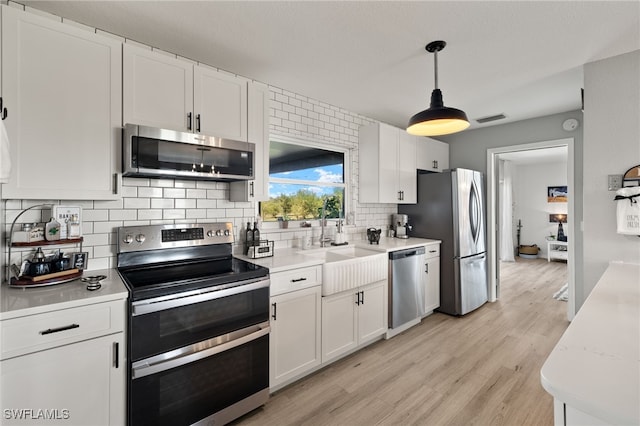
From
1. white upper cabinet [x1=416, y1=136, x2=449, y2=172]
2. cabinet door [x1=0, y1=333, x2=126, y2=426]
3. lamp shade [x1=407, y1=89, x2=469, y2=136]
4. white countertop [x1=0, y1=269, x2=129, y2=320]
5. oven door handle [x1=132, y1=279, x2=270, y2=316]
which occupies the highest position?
white upper cabinet [x1=416, y1=136, x2=449, y2=172]

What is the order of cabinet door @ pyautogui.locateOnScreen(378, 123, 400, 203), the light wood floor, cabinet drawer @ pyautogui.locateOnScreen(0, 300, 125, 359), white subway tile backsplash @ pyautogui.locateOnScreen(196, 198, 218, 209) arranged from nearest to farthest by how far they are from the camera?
cabinet drawer @ pyautogui.locateOnScreen(0, 300, 125, 359) → the light wood floor → white subway tile backsplash @ pyautogui.locateOnScreen(196, 198, 218, 209) → cabinet door @ pyautogui.locateOnScreen(378, 123, 400, 203)

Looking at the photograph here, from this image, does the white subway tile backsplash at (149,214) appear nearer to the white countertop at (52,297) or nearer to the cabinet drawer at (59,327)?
the white countertop at (52,297)

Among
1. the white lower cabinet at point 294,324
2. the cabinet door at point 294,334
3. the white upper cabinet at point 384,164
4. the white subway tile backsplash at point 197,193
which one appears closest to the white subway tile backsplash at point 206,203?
the white subway tile backsplash at point 197,193

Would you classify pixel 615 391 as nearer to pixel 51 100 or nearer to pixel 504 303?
pixel 51 100

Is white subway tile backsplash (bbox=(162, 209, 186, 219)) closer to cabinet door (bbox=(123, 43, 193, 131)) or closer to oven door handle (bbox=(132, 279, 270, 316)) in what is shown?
cabinet door (bbox=(123, 43, 193, 131))

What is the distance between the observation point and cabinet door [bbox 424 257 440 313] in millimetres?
3531

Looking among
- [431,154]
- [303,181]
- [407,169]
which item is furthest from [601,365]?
[431,154]

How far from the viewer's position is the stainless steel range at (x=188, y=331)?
1537 mm

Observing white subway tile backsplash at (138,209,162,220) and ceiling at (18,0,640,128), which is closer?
ceiling at (18,0,640,128)

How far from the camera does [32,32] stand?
1562 mm

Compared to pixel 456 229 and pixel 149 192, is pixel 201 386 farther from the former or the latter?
pixel 456 229

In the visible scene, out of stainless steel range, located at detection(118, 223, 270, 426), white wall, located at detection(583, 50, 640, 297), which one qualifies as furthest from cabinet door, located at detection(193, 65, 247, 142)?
white wall, located at detection(583, 50, 640, 297)

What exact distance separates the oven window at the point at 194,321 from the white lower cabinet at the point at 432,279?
225 cm

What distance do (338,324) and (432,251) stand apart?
5.59 feet
